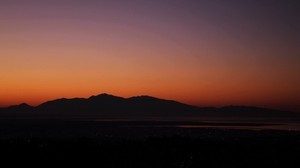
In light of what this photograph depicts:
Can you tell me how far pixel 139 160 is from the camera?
1469 inches

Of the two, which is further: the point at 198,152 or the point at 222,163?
the point at 198,152

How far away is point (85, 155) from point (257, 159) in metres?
15.5

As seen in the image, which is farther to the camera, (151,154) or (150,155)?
(151,154)

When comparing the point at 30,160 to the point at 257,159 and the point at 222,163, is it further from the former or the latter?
the point at 257,159

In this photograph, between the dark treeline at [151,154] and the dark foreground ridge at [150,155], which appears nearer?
the dark foreground ridge at [150,155]

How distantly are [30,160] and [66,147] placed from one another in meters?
6.30

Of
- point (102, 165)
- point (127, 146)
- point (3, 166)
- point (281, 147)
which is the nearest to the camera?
point (3, 166)

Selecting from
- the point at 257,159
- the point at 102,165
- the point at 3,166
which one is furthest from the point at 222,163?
the point at 3,166

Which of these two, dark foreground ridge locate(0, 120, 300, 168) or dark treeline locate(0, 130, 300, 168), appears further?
dark treeline locate(0, 130, 300, 168)

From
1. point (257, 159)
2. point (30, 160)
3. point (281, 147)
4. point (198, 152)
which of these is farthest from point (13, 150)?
point (281, 147)

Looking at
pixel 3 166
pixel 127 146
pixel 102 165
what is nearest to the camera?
pixel 3 166

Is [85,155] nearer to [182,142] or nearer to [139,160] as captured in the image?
[139,160]

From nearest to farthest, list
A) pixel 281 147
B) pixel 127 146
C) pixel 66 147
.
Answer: pixel 66 147 → pixel 127 146 → pixel 281 147

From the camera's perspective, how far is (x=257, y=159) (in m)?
39.7
